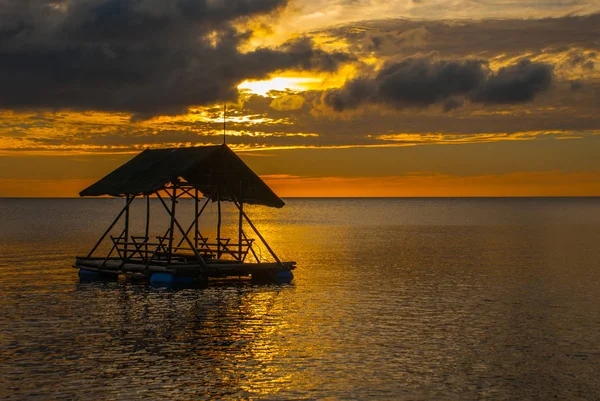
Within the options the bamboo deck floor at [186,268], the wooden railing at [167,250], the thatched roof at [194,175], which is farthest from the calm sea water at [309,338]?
the thatched roof at [194,175]

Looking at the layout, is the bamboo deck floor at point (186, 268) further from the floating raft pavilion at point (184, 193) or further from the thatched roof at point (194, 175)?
the thatched roof at point (194, 175)

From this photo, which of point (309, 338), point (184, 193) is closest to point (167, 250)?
point (184, 193)

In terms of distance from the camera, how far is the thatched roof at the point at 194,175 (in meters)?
35.7

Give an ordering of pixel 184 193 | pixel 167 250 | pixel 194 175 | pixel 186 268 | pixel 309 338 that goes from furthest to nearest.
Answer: pixel 167 250
pixel 194 175
pixel 184 193
pixel 186 268
pixel 309 338

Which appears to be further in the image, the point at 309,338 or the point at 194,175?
the point at 194,175

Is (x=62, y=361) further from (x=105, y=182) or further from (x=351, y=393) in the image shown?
(x=105, y=182)

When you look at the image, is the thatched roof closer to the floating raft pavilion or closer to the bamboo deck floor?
the floating raft pavilion

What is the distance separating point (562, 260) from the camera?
180 ft

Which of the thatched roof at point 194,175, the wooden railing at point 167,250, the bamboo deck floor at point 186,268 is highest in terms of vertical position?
the thatched roof at point 194,175

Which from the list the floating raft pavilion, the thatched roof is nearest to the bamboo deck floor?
the floating raft pavilion

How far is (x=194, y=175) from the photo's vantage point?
1513 inches

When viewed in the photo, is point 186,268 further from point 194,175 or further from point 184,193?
point 194,175

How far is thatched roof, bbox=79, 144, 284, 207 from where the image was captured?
35.7 m

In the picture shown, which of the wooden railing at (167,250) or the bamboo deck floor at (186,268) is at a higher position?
the wooden railing at (167,250)
